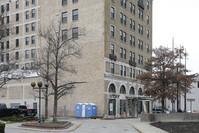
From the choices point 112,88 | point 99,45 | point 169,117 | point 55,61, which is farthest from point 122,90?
point 169,117

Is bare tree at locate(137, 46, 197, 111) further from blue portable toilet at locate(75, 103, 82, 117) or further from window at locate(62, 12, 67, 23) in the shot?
window at locate(62, 12, 67, 23)

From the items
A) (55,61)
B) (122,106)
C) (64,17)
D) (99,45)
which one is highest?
(64,17)

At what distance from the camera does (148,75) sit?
127 ft

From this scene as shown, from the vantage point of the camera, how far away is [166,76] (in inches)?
1478

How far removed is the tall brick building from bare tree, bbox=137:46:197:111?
861cm

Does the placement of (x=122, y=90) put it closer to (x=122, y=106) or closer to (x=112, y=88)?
(x=122, y=106)

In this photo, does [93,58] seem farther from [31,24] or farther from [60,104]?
[31,24]

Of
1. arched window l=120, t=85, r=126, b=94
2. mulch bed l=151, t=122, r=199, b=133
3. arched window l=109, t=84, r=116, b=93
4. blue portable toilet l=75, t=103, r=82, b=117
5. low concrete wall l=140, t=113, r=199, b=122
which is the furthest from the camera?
arched window l=120, t=85, r=126, b=94

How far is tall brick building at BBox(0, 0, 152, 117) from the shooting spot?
Result: 151 ft

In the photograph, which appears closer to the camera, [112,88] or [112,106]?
[112,106]

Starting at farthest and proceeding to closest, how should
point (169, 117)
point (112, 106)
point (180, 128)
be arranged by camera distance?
point (112, 106), point (169, 117), point (180, 128)

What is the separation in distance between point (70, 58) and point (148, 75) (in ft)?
51.3

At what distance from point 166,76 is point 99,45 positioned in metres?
12.8

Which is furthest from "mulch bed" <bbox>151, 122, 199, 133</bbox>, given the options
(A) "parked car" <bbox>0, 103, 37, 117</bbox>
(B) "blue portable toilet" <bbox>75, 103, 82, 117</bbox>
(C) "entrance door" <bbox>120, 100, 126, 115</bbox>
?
(C) "entrance door" <bbox>120, 100, 126, 115</bbox>
